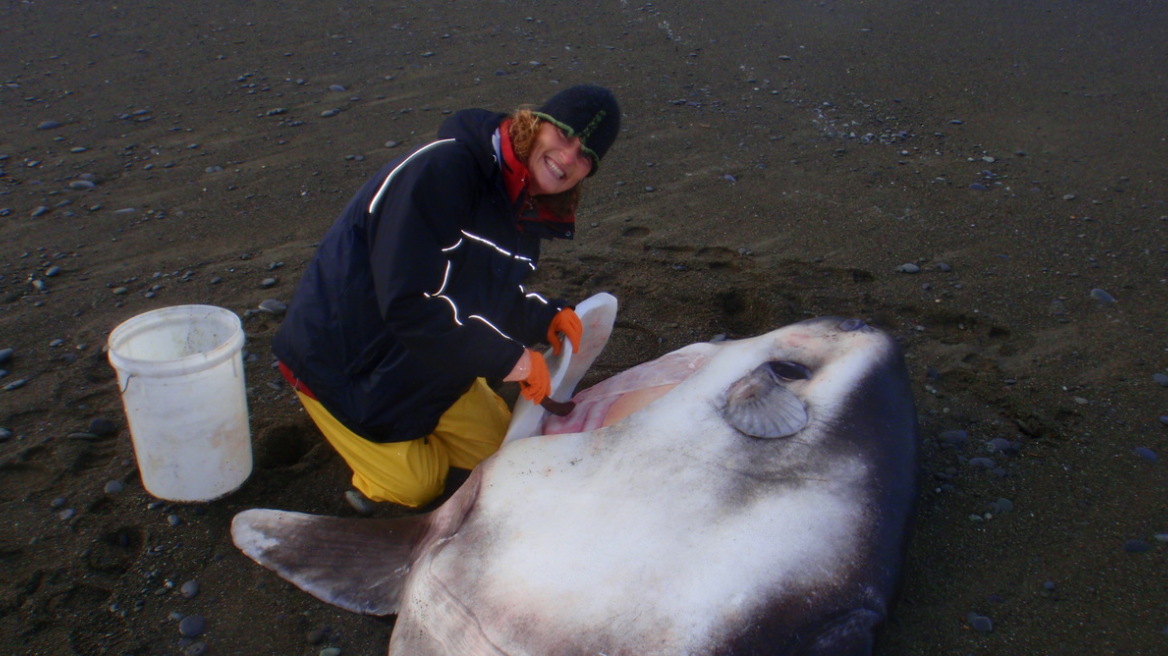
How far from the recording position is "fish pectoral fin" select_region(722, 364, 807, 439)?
2.65 metres

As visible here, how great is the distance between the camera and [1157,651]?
8.46 feet

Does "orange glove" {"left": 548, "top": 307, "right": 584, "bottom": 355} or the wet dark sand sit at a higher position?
"orange glove" {"left": 548, "top": 307, "right": 584, "bottom": 355}

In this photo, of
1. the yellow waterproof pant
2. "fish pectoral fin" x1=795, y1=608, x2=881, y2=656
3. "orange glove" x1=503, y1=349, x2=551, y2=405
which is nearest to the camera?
"fish pectoral fin" x1=795, y1=608, x2=881, y2=656

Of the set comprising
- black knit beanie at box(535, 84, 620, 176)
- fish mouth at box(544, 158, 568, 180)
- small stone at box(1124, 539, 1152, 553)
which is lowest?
small stone at box(1124, 539, 1152, 553)

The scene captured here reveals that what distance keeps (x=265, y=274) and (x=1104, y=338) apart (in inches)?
158

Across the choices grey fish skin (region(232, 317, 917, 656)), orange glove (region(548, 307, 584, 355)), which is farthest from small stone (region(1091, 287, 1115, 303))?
orange glove (region(548, 307, 584, 355))

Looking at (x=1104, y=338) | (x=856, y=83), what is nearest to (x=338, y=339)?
(x=1104, y=338)

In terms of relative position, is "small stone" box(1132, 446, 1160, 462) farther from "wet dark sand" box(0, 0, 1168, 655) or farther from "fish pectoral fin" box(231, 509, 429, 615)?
"fish pectoral fin" box(231, 509, 429, 615)

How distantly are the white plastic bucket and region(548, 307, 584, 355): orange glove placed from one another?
1.09 metres

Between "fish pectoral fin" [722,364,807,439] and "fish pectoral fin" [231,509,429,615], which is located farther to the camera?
"fish pectoral fin" [231,509,429,615]

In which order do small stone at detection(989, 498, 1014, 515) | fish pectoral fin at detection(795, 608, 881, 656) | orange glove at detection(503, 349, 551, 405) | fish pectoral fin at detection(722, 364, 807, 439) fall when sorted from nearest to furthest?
fish pectoral fin at detection(795, 608, 881, 656), fish pectoral fin at detection(722, 364, 807, 439), orange glove at detection(503, 349, 551, 405), small stone at detection(989, 498, 1014, 515)

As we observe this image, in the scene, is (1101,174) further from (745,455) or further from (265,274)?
(265,274)

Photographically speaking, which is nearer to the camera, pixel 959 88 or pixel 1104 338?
pixel 1104 338

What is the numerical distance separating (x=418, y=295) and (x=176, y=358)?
0.99 metres
